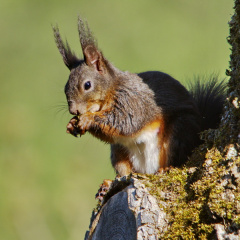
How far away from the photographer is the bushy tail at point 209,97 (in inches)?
113

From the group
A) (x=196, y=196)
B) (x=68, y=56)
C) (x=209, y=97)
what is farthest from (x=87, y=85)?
(x=196, y=196)

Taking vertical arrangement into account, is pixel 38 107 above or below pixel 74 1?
below

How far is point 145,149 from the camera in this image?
9.59ft

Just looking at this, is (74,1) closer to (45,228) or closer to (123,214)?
(45,228)

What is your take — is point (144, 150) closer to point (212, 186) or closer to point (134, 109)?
point (134, 109)

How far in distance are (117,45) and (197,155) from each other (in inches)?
125

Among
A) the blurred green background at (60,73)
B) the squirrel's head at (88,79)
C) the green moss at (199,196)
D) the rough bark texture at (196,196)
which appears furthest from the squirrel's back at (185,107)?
the blurred green background at (60,73)

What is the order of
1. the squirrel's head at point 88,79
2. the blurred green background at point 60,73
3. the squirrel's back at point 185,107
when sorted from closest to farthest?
the squirrel's back at point 185,107
the squirrel's head at point 88,79
the blurred green background at point 60,73

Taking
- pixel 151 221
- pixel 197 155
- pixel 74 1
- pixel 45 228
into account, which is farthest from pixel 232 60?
pixel 74 1

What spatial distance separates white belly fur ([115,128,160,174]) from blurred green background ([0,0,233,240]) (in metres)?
1.23

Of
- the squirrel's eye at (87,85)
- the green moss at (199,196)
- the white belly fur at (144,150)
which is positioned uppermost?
the squirrel's eye at (87,85)

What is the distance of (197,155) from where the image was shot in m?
2.27

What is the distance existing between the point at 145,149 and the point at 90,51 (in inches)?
24.9

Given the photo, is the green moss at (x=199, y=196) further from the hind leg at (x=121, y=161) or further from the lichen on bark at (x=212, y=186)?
the hind leg at (x=121, y=161)
